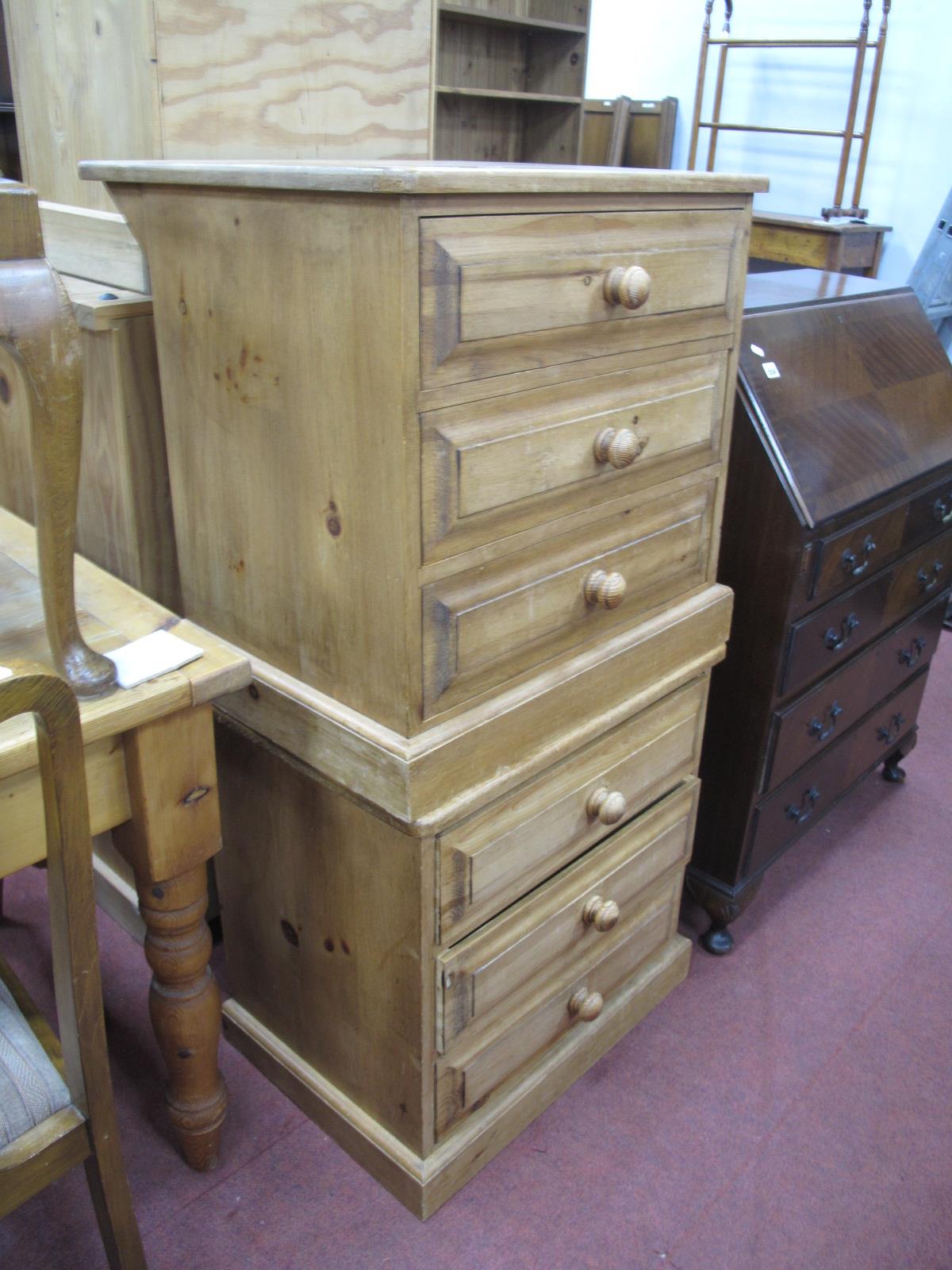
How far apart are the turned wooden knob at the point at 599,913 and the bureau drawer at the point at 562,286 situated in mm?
728

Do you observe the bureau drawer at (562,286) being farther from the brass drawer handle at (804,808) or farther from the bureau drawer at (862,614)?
the brass drawer handle at (804,808)

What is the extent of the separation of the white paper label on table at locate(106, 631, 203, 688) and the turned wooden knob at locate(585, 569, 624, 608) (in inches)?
17.4

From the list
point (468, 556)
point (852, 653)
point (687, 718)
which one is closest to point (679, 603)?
point (687, 718)

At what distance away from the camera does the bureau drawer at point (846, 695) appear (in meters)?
1.65

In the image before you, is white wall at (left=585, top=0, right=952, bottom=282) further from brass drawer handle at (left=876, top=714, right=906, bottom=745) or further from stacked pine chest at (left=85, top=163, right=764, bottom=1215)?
stacked pine chest at (left=85, top=163, right=764, bottom=1215)

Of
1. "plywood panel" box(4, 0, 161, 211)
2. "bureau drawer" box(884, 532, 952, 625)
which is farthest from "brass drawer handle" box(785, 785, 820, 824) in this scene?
"plywood panel" box(4, 0, 161, 211)

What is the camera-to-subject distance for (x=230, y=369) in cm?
104

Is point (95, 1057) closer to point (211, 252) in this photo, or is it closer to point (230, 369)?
point (230, 369)

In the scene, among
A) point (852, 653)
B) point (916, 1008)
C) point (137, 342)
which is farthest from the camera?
point (852, 653)

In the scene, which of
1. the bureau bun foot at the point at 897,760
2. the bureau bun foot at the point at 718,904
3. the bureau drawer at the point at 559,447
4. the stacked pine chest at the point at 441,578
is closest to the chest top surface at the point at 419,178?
the stacked pine chest at the point at 441,578

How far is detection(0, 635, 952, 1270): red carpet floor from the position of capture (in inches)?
49.5

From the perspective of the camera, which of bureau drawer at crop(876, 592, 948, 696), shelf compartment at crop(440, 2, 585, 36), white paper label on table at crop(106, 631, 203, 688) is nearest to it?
white paper label on table at crop(106, 631, 203, 688)

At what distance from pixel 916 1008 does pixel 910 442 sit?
963 mm

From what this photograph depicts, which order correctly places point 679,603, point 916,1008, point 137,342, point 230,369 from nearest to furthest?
point 230,369
point 137,342
point 679,603
point 916,1008
